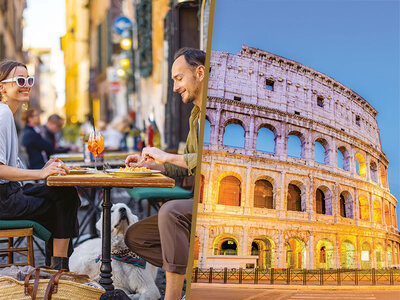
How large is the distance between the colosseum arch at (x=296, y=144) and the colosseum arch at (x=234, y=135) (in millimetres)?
113

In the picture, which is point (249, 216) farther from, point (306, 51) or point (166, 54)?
point (166, 54)

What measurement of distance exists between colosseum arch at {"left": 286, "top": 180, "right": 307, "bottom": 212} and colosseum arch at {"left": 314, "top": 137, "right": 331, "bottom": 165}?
8 cm

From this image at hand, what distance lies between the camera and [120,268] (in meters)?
3.91

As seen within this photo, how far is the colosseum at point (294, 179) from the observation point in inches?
44.6

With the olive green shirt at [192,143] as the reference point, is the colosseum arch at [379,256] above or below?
below

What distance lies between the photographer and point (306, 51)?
3.88 feet

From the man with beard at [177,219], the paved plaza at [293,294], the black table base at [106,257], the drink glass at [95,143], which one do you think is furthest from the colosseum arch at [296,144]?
the drink glass at [95,143]

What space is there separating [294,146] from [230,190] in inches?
7.6

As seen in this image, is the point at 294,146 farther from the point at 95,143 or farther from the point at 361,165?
the point at 95,143

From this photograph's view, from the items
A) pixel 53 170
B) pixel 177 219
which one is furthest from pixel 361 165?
pixel 53 170

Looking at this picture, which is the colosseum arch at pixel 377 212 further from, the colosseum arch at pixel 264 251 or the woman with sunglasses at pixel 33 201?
the woman with sunglasses at pixel 33 201

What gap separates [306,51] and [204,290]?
647 millimetres

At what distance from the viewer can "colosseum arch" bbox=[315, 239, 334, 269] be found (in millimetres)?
1123

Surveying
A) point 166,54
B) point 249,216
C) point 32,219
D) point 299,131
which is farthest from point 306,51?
point 166,54
